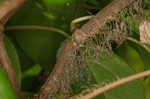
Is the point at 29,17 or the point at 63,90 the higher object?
the point at 29,17

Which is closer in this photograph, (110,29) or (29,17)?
(110,29)

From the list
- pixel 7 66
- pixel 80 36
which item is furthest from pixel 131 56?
pixel 7 66

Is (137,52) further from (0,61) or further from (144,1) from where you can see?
(0,61)

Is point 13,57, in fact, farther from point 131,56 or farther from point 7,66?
point 131,56

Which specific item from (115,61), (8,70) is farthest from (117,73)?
(8,70)

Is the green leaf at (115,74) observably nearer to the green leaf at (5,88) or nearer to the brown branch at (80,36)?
the brown branch at (80,36)

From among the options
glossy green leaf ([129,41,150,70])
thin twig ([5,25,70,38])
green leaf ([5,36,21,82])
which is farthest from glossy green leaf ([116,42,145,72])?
green leaf ([5,36,21,82])
